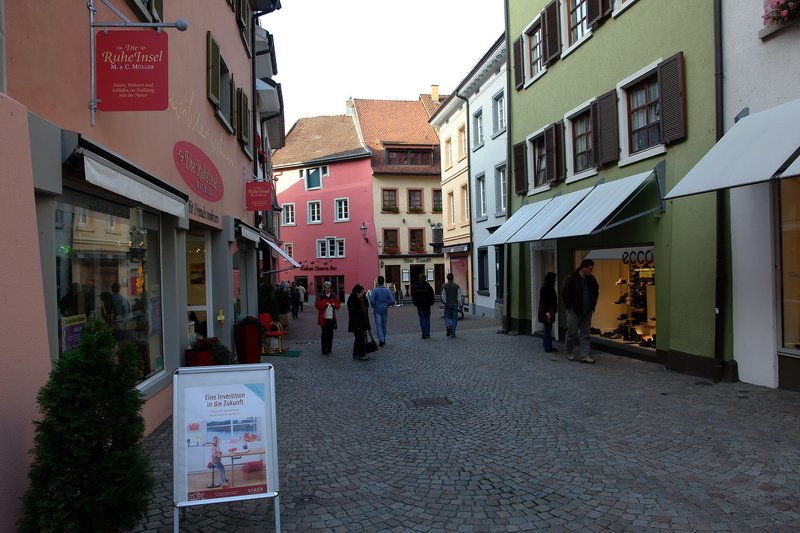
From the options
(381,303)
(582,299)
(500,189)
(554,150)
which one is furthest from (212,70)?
(500,189)

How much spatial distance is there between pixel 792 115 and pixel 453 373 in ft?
19.3

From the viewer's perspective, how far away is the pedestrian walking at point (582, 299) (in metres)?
9.78

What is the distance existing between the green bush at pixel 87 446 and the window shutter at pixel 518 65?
13.8 metres

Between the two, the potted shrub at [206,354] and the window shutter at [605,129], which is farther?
the window shutter at [605,129]

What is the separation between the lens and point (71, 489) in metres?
2.90

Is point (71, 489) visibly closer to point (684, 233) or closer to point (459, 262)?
point (684, 233)

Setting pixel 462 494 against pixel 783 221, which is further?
pixel 783 221

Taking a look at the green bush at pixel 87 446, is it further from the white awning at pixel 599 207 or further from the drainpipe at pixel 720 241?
the white awning at pixel 599 207

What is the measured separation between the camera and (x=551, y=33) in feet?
42.7

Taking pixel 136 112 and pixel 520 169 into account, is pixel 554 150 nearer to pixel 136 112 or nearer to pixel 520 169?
pixel 520 169

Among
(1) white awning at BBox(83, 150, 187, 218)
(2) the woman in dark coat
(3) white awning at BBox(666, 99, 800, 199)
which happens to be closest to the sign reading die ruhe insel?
(1) white awning at BBox(83, 150, 187, 218)

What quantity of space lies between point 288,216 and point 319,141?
20.6ft

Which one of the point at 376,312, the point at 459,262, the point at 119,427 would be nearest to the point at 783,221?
the point at 119,427

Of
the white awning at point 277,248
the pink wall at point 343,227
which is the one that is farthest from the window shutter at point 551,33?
the pink wall at point 343,227
